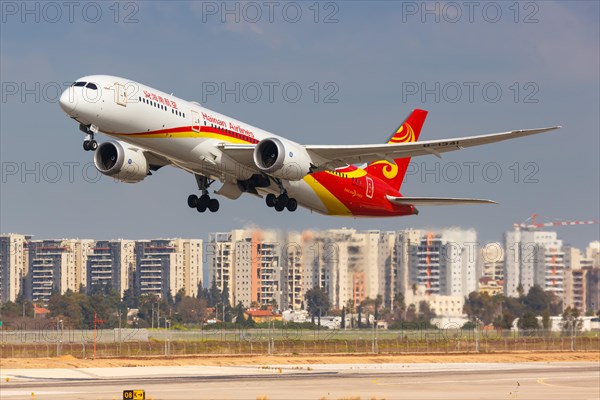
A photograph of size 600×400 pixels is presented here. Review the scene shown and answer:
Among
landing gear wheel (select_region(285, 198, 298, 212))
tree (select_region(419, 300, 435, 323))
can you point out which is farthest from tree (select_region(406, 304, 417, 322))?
landing gear wheel (select_region(285, 198, 298, 212))

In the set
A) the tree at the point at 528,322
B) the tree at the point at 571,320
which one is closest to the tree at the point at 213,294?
the tree at the point at 571,320

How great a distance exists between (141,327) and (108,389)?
158 feet

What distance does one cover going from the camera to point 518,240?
4464 inches

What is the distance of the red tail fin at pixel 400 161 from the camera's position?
6750 cm

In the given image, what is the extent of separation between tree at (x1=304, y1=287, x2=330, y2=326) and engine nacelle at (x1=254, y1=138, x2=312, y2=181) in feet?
126

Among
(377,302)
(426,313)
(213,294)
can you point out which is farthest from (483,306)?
(213,294)

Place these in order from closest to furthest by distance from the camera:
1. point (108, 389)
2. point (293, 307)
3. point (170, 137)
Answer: point (170, 137) → point (108, 389) → point (293, 307)

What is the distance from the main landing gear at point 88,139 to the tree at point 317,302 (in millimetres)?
44882

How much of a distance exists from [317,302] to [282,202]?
40203 millimetres

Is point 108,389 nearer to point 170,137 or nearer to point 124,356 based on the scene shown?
point 170,137

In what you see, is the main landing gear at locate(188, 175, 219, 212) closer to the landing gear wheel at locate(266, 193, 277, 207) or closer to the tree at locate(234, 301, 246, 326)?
the landing gear wheel at locate(266, 193, 277, 207)

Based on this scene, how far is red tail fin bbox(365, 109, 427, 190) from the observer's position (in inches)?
2657

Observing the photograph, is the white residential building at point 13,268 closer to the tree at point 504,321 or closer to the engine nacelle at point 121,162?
the tree at point 504,321

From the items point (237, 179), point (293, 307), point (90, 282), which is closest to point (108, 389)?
point (237, 179)
